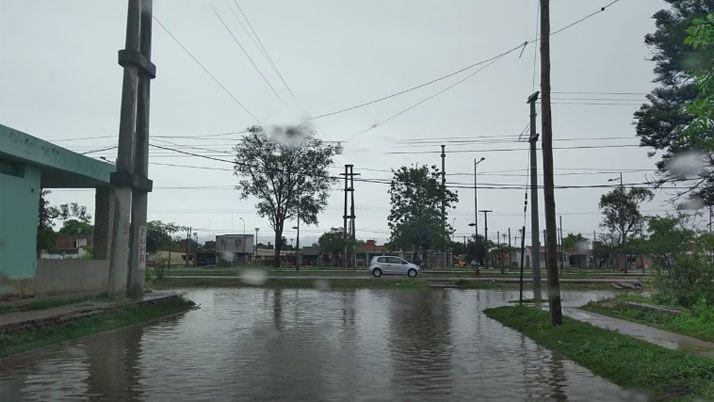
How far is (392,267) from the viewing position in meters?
46.3

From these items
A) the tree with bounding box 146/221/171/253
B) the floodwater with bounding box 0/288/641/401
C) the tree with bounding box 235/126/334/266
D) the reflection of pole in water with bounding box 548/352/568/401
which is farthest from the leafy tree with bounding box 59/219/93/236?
the reflection of pole in water with bounding box 548/352/568/401

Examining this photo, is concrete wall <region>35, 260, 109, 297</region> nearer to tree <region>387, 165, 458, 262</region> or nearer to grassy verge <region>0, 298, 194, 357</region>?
grassy verge <region>0, 298, 194, 357</region>

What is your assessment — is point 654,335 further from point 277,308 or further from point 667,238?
point 277,308

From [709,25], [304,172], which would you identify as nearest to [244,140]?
[304,172]

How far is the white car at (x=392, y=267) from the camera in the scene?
150 feet

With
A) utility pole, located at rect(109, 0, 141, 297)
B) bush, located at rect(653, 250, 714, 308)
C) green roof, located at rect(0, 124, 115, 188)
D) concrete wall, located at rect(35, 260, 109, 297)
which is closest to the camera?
green roof, located at rect(0, 124, 115, 188)

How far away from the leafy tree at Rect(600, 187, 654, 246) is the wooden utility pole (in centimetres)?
6159

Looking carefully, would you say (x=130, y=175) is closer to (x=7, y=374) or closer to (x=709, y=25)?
(x=7, y=374)

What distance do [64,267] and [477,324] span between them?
1522cm

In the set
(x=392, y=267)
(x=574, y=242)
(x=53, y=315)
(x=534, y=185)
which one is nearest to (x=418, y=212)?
(x=392, y=267)

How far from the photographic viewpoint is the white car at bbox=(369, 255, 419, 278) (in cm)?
4584

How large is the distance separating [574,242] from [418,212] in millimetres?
56366

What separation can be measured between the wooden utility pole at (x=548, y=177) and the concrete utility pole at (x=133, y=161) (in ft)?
45.5

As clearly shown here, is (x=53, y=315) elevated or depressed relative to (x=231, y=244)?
depressed
